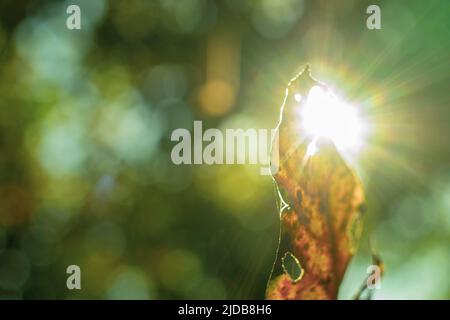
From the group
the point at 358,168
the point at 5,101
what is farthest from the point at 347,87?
the point at 5,101

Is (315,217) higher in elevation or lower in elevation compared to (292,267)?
higher

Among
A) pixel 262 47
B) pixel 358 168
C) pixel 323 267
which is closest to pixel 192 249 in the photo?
pixel 323 267

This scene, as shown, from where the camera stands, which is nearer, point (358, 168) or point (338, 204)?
point (338, 204)
